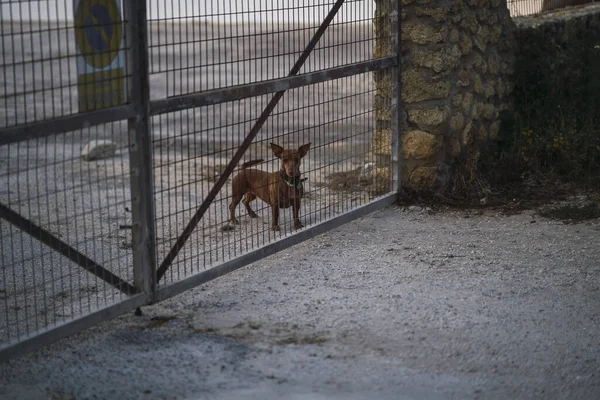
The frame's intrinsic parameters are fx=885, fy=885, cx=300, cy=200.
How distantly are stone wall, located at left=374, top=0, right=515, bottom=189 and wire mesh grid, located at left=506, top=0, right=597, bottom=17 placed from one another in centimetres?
132

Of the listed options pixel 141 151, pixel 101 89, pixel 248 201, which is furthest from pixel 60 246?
pixel 248 201

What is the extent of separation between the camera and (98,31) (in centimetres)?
456

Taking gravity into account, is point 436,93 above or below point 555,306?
above

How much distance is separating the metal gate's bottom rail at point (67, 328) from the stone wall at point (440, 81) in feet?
11.1

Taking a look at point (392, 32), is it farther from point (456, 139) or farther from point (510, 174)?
point (510, 174)

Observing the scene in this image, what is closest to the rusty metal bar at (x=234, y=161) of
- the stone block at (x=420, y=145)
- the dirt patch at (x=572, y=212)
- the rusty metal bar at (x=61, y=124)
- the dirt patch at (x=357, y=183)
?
the rusty metal bar at (x=61, y=124)

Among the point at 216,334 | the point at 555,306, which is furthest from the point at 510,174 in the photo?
the point at 216,334

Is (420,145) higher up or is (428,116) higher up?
(428,116)

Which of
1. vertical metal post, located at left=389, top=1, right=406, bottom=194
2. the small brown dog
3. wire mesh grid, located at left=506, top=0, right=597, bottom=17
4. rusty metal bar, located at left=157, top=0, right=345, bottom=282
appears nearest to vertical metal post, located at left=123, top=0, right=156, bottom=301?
rusty metal bar, located at left=157, top=0, right=345, bottom=282

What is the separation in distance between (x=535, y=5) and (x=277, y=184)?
484 centimetres

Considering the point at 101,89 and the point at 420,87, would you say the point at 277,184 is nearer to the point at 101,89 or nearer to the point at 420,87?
the point at 420,87

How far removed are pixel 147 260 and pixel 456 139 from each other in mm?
3751

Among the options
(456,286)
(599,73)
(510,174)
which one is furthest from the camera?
(599,73)

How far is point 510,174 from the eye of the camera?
8180 mm
